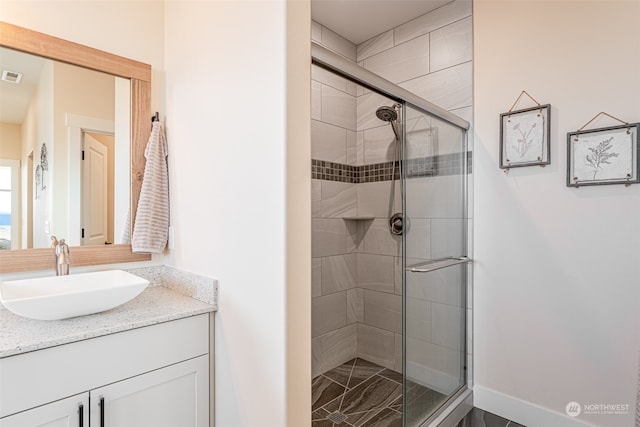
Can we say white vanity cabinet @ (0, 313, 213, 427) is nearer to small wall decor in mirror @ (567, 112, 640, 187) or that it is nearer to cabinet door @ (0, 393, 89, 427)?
cabinet door @ (0, 393, 89, 427)

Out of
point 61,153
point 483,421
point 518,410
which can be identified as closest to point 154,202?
point 61,153

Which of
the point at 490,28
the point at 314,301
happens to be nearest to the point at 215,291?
the point at 314,301

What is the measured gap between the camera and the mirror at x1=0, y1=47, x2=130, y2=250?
4.58 feet

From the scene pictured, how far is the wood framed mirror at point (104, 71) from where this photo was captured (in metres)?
1.39

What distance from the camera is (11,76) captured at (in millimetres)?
1389

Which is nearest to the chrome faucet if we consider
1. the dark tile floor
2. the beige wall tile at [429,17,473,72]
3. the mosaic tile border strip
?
the mosaic tile border strip

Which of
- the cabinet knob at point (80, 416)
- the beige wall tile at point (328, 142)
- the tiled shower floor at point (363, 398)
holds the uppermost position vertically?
the beige wall tile at point (328, 142)

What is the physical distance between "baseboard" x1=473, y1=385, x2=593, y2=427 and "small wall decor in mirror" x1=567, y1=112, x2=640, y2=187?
1.22 m

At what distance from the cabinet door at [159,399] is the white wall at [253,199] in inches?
3.2

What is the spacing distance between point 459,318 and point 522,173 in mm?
938

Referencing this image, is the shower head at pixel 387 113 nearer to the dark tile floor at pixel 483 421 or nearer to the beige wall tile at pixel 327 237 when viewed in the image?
the beige wall tile at pixel 327 237

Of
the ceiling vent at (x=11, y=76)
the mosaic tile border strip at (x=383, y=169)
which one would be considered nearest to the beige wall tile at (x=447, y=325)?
the mosaic tile border strip at (x=383, y=169)

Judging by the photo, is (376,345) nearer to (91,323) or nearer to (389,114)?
(389,114)

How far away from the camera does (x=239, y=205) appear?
128 cm
